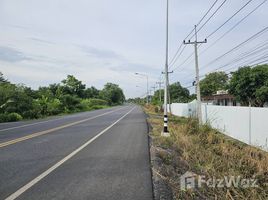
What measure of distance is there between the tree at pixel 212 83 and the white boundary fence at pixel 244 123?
82.1 metres

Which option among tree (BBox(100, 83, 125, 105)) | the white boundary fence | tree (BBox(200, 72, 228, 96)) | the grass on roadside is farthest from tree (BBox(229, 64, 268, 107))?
tree (BBox(100, 83, 125, 105))

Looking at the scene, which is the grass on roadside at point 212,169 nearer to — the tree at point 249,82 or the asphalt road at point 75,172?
the asphalt road at point 75,172

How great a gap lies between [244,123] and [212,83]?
91510 millimetres

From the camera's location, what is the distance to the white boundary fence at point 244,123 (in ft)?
44.3

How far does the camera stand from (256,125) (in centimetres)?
1422

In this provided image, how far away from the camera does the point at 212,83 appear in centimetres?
10462

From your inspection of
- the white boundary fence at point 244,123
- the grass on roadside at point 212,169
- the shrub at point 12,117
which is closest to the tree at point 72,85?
the shrub at point 12,117

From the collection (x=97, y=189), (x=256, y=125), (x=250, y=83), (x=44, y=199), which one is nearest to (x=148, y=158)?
(x=97, y=189)

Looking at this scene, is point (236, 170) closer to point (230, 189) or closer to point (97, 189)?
point (230, 189)

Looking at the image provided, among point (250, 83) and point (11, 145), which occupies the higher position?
point (250, 83)

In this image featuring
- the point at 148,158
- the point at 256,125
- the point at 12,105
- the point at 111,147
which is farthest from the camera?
the point at 12,105

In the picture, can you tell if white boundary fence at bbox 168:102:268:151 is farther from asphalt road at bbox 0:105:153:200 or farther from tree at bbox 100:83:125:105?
tree at bbox 100:83:125:105

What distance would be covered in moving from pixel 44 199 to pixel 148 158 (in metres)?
4.48

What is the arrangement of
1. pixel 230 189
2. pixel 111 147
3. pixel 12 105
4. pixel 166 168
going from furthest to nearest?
1. pixel 12 105
2. pixel 111 147
3. pixel 166 168
4. pixel 230 189
